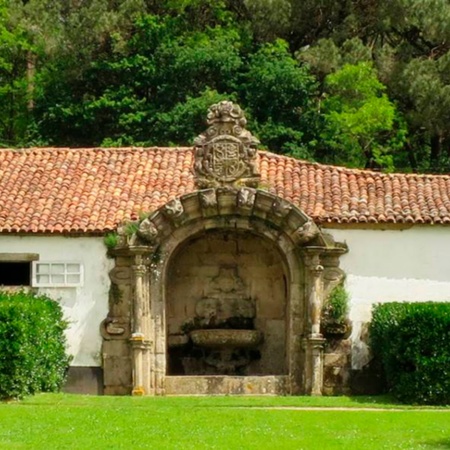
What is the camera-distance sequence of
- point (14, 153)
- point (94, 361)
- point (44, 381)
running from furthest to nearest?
1. point (14, 153)
2. point (94, 361)
3. point (44, 381)

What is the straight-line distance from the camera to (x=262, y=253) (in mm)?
26484

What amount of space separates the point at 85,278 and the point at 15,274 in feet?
6.64

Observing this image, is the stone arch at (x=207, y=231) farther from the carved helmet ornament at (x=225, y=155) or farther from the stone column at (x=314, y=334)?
the carved helmet ornament at (x=225, y=155)

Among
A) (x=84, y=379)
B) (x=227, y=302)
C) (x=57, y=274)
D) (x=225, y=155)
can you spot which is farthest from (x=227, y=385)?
(x=225, y=155)

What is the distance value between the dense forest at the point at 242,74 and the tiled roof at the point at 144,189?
908 centimetres

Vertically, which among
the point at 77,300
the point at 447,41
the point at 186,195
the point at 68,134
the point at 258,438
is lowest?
the point at 258,438

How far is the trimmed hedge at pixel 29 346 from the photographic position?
866 inches

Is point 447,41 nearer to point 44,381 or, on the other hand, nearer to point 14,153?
point 14,153

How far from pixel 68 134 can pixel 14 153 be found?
12062 millimetres

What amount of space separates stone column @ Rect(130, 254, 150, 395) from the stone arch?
20 mm

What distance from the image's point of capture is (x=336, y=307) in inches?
981

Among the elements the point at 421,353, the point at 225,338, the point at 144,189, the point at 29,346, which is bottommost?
the point at 421,353

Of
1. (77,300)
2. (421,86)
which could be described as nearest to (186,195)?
(77,300)

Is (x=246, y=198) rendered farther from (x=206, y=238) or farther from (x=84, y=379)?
(x=84, y=379)
